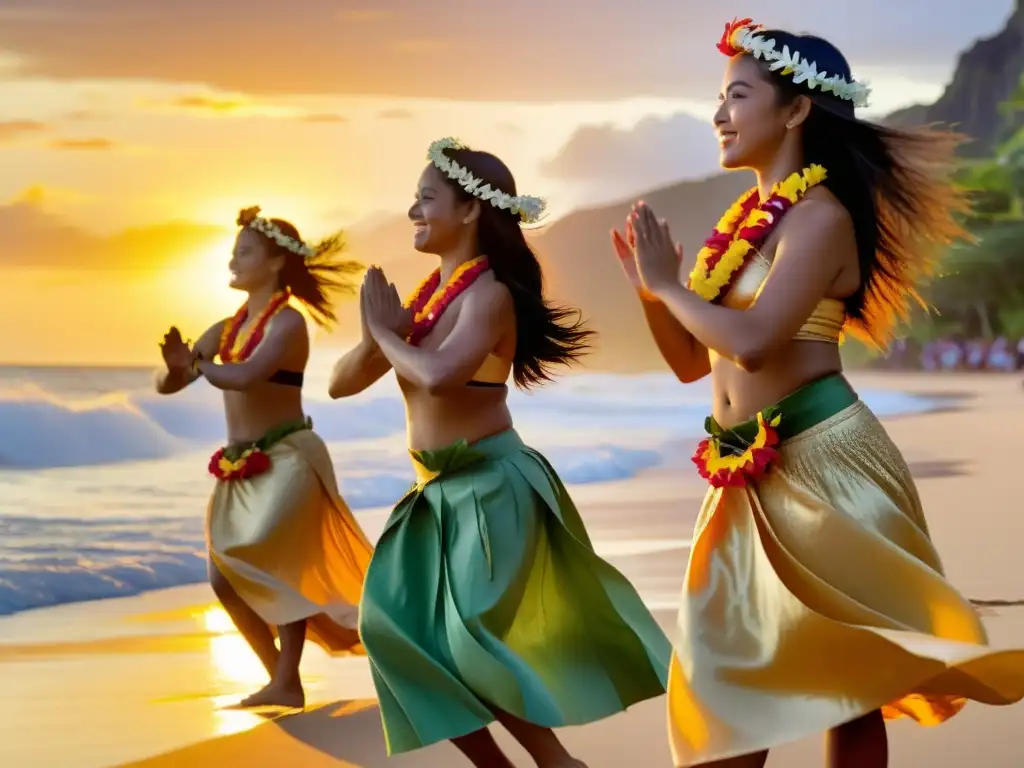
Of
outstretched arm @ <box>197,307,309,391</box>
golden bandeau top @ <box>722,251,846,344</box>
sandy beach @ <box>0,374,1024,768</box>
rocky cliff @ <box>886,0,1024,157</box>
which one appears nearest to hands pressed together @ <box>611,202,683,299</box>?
golden bandeau top @ <box>722,251,846,344</box>

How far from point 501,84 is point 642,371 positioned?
2248 mm

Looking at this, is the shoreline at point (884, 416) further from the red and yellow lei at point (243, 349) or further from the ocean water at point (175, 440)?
the red and yellow lei at point (243, 349)

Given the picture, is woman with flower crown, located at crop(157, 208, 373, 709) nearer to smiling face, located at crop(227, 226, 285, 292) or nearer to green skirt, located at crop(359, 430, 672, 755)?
smiling face, located at crop(227, 226, 285, 292)

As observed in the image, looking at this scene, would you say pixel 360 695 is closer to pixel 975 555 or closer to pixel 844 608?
pixel 844 608

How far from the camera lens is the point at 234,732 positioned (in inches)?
148

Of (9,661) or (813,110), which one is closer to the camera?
(813,110)

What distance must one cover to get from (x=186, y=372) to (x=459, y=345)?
135 cm

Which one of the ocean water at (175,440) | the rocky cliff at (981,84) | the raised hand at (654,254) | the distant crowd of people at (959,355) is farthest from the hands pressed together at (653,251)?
the distant crowd of people at (959,355)

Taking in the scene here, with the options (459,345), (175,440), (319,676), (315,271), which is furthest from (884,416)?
(459,345)

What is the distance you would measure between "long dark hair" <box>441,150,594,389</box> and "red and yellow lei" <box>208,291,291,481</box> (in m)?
1.14

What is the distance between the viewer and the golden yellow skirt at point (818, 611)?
2.24 meters

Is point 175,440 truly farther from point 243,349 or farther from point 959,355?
point 243,349

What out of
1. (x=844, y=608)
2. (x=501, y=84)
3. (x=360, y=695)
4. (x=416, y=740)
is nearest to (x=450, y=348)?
(x=416, y=740)

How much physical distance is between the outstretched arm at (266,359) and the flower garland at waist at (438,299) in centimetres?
97
